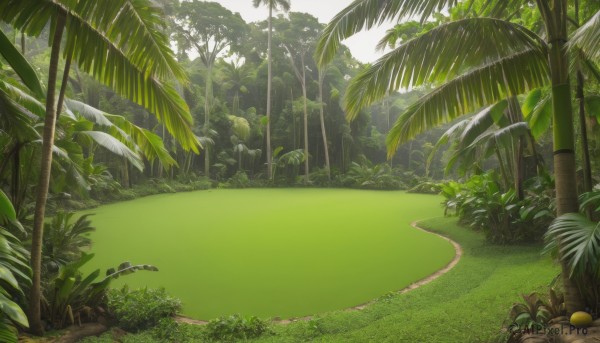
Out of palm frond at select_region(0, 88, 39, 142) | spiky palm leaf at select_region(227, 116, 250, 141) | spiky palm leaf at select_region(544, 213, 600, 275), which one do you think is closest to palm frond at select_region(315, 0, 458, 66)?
spiky palm leaf at select_region(544, 213, 600, 275)

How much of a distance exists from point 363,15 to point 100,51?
197 centimetres

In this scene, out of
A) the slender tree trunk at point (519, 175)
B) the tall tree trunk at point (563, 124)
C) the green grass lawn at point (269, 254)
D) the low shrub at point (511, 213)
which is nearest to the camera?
the tall tree trunk at point (563, 124)

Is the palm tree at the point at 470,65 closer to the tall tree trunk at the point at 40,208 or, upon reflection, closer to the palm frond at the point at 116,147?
the tall tree trunk at the point at 40,208

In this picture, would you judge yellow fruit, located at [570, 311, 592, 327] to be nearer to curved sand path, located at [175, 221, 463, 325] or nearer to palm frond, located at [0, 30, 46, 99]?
curved sand path, located at [175, 221, 463, 325]

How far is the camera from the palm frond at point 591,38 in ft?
5.49

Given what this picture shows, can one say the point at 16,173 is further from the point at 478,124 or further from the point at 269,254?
the point at 478,124

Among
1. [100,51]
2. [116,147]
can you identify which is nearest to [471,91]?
[100,51]

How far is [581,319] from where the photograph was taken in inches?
→ 81.2

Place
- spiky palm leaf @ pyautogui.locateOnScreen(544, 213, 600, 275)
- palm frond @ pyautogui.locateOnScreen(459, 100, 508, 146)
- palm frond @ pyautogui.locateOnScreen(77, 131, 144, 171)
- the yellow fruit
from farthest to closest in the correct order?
1. palm frond @ pyautogui.locateOnScreen(459, 100, 508, 146)
2. palm frond @ pyautogui.locateOnScreen(77, 131, 144, 171)
3. the yellow fruit
4. spiky palm leaf @ pyautogui.locateOnScreen(544, 213, 600, 275)

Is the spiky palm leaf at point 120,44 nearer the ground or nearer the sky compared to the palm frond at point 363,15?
nearer the ground

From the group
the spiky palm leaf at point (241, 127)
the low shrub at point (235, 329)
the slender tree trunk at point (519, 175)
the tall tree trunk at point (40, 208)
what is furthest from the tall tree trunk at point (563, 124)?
the spiky palm leaf at point (241, 127)

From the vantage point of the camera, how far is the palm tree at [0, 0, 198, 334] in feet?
7.41

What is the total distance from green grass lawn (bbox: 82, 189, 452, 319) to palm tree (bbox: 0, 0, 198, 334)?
1627 mm

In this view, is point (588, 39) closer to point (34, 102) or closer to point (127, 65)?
point (127, 65)
